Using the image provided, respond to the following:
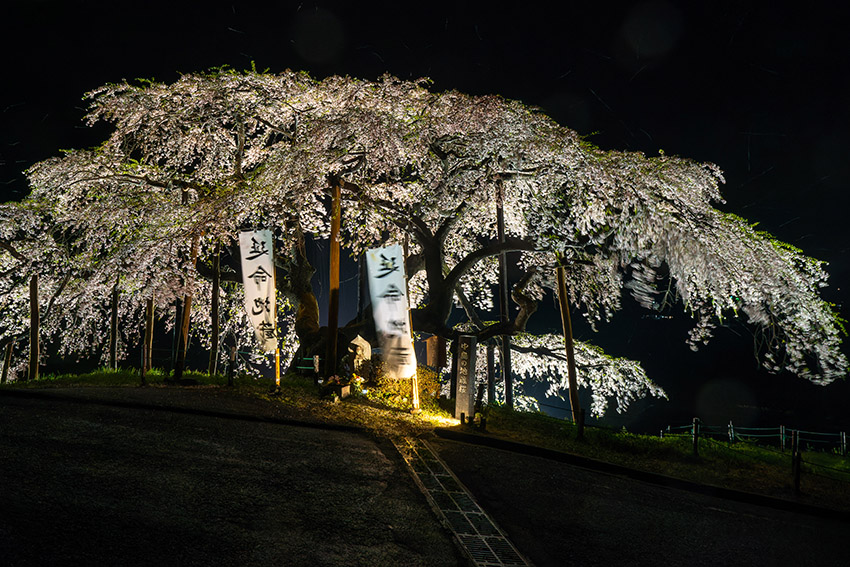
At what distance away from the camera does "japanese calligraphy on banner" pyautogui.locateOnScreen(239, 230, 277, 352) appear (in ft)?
45.7

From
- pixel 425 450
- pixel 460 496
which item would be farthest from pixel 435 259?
pixel 460 496

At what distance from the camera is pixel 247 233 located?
14297 millimetres

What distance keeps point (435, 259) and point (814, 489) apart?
12.4m

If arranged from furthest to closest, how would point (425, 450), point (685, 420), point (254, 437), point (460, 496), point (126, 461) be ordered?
point (685, 420), point (425, 450), point (254, 437), point (460, 496), point (126, 461)

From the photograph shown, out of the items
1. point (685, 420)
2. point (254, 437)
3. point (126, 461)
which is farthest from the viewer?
point (685, 420)

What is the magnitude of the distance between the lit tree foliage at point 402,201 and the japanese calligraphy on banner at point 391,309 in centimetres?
334

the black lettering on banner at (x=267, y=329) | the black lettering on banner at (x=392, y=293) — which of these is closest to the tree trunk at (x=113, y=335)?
the black lettering on banner at (x=267, y=329)

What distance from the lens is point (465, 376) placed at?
12.5 meters

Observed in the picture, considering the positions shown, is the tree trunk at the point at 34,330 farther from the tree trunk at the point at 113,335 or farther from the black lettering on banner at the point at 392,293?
the black lettering on banner at the point at 392,293

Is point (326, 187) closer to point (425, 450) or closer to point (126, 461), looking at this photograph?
point (425, 450)

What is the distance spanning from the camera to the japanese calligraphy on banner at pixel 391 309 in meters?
13.1

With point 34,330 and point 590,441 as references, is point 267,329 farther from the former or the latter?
point 34,330

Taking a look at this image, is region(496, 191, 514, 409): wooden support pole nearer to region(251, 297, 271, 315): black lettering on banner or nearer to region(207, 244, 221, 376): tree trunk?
region(251, 297, 271, 315): black lettering on banner

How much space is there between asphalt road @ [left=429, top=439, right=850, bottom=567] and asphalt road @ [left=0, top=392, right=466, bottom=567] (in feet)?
3.77
